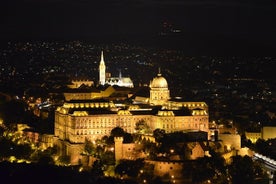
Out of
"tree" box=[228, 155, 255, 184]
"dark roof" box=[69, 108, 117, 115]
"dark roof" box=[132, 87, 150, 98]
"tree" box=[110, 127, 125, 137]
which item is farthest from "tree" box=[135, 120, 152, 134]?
"dark roof" box=[132, 87, 150, 98]

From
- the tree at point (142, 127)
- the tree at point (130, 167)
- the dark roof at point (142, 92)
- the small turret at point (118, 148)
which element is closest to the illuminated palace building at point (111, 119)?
the tree at point (142, 127)

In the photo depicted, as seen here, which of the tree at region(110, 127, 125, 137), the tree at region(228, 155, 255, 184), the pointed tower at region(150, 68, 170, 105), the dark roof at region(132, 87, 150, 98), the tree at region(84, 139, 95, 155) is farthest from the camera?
the dark roof at region(132, 87, 150, 98)

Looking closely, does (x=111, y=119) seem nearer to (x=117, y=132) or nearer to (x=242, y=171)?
(x=117, y=132)

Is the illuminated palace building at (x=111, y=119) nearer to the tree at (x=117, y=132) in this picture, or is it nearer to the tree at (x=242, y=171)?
the tree at (x=117, y=132)

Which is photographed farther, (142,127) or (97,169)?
(142,127)

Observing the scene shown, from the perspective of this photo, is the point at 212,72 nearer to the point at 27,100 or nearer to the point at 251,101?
the point at 251,101

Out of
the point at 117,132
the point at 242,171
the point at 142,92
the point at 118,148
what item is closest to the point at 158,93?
the point at 142,92

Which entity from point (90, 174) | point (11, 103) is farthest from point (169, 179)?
point (11, 103)

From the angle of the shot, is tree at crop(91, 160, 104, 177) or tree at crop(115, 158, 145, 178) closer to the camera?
tree at crop(115, 158, 145, 178)

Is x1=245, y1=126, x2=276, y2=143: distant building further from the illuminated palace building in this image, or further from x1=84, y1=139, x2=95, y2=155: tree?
x1=84, y1=139, x2=95, y2=155: tree

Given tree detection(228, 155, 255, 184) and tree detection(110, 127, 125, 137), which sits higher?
tree detection(110, 127, 125, 137)

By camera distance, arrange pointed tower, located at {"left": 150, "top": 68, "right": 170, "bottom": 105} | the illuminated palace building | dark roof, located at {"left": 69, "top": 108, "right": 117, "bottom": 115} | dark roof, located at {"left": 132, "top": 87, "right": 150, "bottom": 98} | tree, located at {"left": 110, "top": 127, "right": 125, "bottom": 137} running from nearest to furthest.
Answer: tree, located at {"left": 110, "top": 127, "right": 125, "bottom": 137}, the illuminated palace building, dark roof, located at {"left": 69, "top": 108, "right": 117, "bottom": 115}, pointed tower, located at {"left": 150, "top": 68, "right": 170, "bottom": 105}, dark roof, located at {"left": 132, "top": 87, "right": 150, "bottom": 98}
